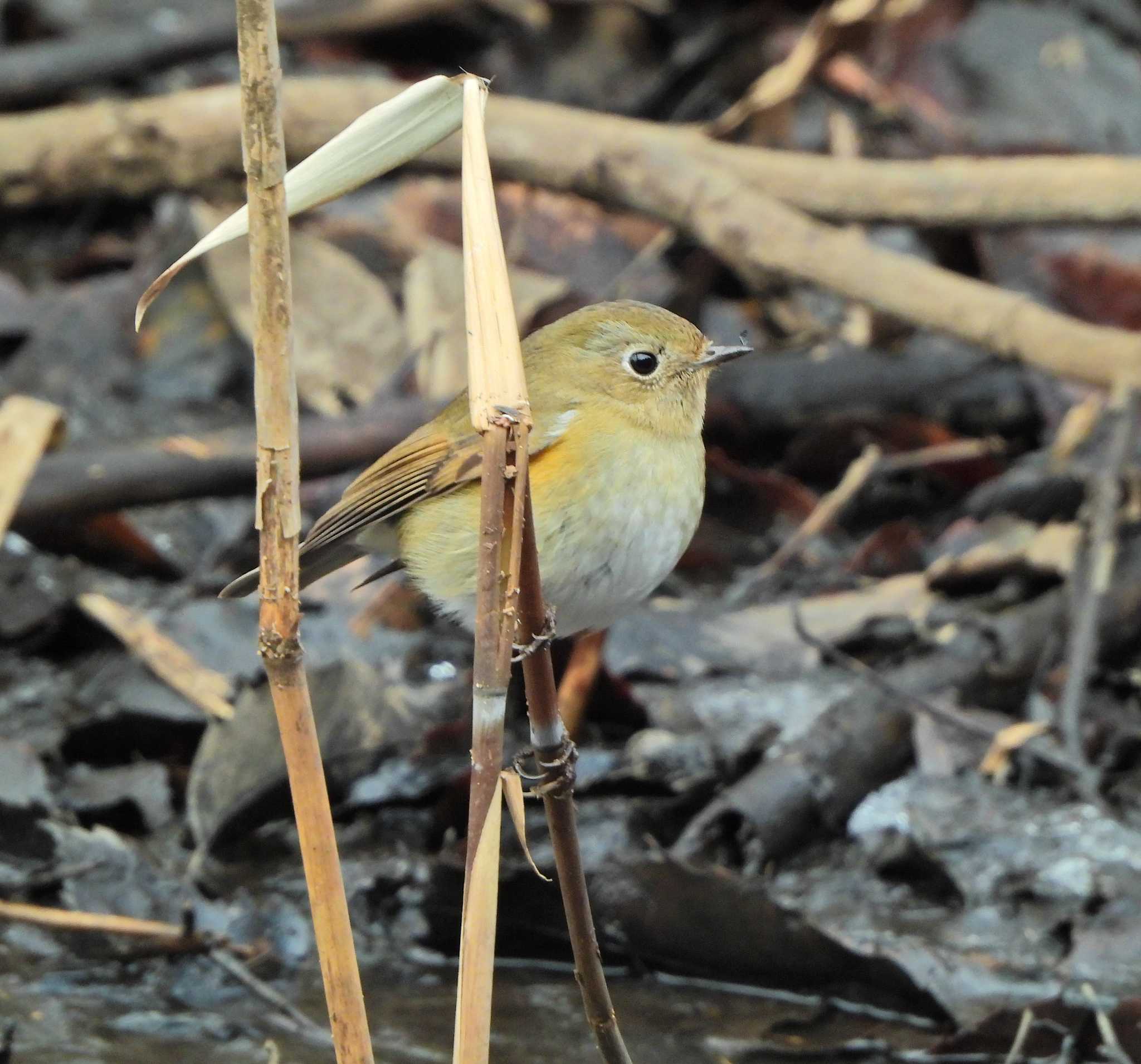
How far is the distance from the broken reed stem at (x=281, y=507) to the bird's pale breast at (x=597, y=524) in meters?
1.01

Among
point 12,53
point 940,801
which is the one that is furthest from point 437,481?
point 12,53

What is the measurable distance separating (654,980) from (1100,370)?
2.33 meters

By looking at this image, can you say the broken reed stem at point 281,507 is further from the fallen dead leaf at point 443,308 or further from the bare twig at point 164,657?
the fallen dead leaf at point 443,308

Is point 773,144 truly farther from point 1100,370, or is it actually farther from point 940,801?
point 940,801

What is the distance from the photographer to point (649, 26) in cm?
784

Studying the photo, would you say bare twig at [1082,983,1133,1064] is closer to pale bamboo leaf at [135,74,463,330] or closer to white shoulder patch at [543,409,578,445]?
white shoulder patch at [543,409,578,445]

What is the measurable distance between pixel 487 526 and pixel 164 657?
2.77 m

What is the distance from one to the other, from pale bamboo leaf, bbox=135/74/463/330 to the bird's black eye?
52.5 inches

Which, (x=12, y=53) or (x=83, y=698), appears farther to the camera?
(x=12, y=53)

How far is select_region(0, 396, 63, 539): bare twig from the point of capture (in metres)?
4.39

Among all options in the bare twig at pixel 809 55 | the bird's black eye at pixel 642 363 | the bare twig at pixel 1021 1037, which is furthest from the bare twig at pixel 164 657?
the bare twig at pixel 809 55

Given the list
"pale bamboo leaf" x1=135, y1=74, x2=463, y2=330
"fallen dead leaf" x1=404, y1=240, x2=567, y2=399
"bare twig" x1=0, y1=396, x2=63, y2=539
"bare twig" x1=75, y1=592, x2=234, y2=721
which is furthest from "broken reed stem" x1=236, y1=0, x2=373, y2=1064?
"fallen dead leaf" x1=404, y1=240, x2=567, y2=399

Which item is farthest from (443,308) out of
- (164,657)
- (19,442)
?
(164,657)

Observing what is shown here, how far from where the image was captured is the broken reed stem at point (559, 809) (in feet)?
6.81
